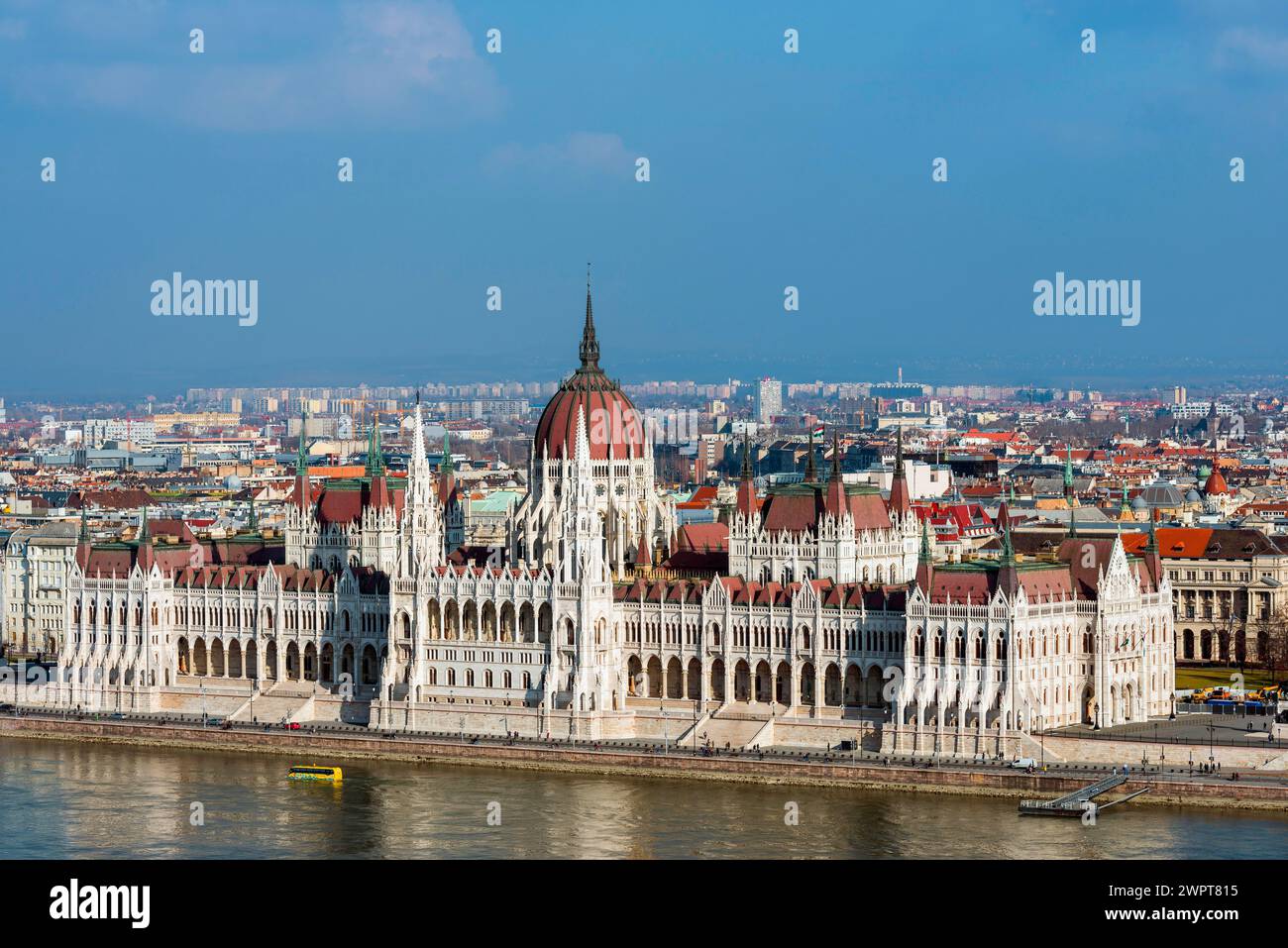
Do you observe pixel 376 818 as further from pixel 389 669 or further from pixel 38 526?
pixel 38 526

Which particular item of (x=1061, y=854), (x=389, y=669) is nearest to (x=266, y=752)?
(x=389, y=669)

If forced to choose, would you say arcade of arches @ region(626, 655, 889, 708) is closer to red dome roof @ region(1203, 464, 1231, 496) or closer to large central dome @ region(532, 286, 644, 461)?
large central dome @ region(532, 286, 644, 461)

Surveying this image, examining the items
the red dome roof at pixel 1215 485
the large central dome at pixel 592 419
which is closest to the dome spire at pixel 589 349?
the large central dome at pixel 592 419

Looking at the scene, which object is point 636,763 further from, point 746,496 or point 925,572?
point 746,496

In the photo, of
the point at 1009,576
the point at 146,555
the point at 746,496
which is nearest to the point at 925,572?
the point at 1009,576

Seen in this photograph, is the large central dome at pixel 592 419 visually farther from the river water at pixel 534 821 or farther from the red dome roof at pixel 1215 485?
the red dome roof at pixel 1215 485

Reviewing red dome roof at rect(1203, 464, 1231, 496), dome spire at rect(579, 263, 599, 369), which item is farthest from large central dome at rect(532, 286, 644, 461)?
red dome roof at rect(1203, 464, 1231, 496)
